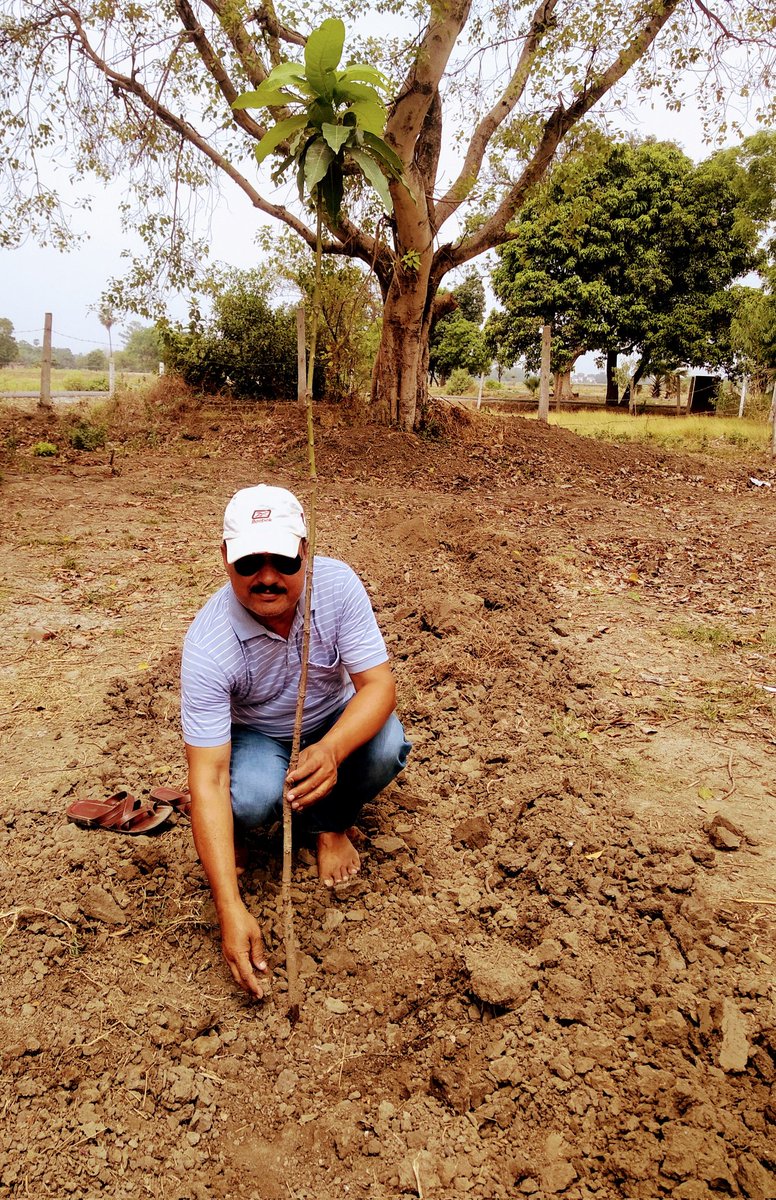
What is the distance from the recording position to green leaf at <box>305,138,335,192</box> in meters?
1.46

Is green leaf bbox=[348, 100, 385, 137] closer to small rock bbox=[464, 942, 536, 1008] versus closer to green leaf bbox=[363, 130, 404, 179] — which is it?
green leaf bbox=[363, 130, 404, 179]

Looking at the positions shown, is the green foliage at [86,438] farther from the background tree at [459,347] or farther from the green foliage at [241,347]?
the background tree at [459,347]

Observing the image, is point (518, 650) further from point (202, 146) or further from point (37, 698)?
point (202, 146)

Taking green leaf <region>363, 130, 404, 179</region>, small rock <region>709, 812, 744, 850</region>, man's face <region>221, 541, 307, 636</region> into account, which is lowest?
small rock <region>709, 812, 744, 850</region>

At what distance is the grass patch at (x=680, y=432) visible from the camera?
13797mm

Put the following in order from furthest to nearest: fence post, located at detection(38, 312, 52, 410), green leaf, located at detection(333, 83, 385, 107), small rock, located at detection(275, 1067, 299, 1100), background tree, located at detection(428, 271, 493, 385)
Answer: background tree, located at detection(428, 271, 493, 385) < fence post, located at detection(38, 312, 52, 410) < small rock, located at detection(275, 1067, 299, 1100) < green leaf, located at detection(333, 83, 385, 107)

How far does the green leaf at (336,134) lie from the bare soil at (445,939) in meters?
1.94

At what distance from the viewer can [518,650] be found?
4035 millimetres

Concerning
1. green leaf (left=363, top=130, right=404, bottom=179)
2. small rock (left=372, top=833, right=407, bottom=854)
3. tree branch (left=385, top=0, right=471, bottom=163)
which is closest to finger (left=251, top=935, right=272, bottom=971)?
small rock (left=372, top=833, right=407, bottom=854)

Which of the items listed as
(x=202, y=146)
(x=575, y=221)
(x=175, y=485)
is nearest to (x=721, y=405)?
(x=575, y=221)

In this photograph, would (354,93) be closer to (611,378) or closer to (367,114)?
(367,114)

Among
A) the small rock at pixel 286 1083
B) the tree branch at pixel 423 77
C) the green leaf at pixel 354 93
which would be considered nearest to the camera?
the green leaf at pixel 354 93

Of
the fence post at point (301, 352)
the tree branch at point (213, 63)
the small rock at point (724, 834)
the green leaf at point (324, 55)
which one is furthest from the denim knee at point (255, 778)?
the fence post at point (301, 352)

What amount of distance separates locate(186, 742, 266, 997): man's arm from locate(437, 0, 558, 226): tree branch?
28.9 ft
